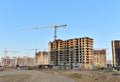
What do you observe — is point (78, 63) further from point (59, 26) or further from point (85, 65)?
point (59, 26)

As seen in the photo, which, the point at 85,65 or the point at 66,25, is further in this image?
the point at 85,65

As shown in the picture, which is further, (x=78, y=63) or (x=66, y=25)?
(x=78, y=63)

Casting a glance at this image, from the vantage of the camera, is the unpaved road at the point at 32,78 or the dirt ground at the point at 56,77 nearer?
the unpaved road at the point at 32,78

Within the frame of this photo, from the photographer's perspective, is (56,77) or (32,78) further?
(56,77)

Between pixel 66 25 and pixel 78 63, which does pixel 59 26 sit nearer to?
pixel 66 25

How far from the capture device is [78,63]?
198 meters

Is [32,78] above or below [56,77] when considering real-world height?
above

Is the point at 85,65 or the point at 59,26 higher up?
the point at 59,26

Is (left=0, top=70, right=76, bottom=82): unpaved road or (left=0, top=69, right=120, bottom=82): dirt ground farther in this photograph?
(left=0, top=69, right=120, bottom=82): dirt ground

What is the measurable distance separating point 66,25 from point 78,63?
37485 millimetres

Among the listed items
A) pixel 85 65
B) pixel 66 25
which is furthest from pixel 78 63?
pixel 66 25

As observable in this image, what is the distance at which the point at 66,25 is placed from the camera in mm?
186000

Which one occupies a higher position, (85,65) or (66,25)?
(66,25)

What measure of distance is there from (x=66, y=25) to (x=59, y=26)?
11.9 m
